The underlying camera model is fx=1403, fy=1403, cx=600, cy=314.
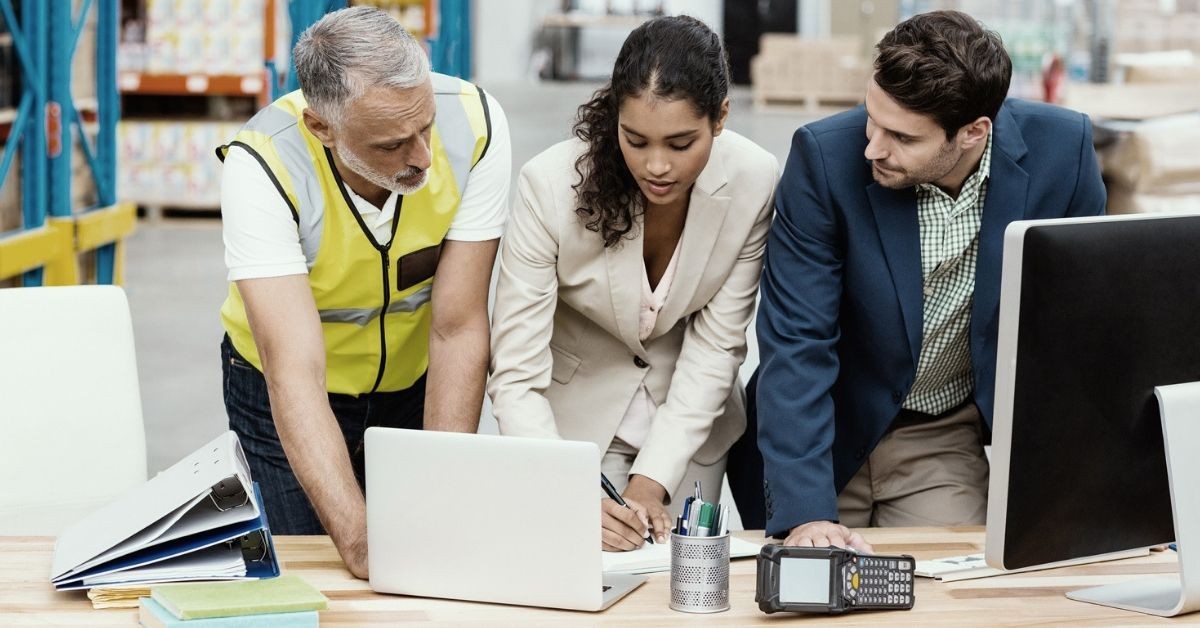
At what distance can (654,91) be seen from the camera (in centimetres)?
206

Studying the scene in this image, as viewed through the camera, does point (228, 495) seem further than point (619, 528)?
No

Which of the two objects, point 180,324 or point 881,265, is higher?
point 881,265

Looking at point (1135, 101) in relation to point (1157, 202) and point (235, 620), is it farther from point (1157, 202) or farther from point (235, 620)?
point (235, 620)

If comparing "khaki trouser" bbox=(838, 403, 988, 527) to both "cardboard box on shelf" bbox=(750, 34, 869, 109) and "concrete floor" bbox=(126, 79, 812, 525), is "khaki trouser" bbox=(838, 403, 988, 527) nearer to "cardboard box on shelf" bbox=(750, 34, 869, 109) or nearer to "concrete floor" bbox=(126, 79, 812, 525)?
"concrete floor" bbox=(126, 79, 812, 525)

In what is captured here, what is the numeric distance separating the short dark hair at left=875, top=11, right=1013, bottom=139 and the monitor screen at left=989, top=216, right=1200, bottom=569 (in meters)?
0.43

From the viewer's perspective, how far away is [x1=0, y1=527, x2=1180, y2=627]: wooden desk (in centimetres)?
174

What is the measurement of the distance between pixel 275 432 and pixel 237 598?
887 mm

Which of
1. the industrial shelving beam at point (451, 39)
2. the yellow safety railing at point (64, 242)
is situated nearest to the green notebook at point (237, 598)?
the yellow safety railing at point (64, 242)

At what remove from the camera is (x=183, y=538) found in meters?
1.82

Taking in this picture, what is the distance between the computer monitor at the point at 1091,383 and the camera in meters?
1.58

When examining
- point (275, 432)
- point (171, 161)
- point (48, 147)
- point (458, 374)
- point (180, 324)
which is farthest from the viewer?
point (171, 161)

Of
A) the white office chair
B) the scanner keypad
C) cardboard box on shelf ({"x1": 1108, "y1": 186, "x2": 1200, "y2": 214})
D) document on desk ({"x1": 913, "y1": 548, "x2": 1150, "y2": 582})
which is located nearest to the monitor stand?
document on desk ({"x1": 913, "y1": 548, "x2": 1150, "y2": 582})

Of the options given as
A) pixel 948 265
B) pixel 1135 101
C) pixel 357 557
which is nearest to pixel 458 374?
pixel 357 557

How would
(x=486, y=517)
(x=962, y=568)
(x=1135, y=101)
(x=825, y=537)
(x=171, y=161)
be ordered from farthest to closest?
(x=171, y=161)
(x=1135, y=101)
(x=825, y=537)
(x=962, y=568)
(x=486, y=517)
